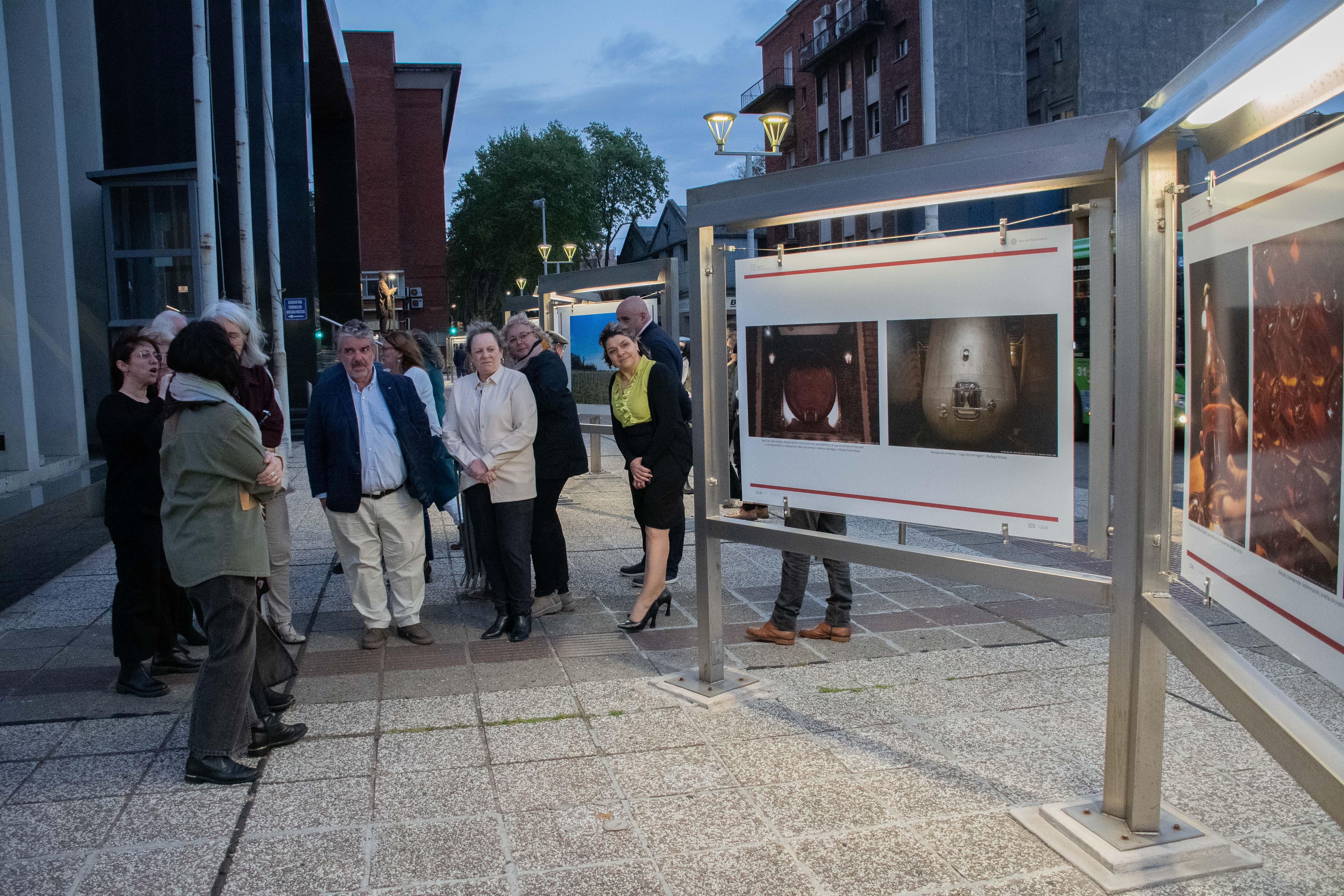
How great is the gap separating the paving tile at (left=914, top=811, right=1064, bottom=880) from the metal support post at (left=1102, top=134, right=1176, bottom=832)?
300 mm

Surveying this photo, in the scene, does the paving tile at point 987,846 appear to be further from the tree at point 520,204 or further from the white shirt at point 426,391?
the tree at point 520,204

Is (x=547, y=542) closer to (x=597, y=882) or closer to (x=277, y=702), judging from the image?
(x=277, y=702)

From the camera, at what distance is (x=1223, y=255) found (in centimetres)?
240

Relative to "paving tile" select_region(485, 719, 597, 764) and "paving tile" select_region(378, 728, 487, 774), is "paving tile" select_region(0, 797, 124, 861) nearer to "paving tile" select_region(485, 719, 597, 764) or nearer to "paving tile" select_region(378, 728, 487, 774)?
"paving tile" select_region(378, 728, 487, 774)

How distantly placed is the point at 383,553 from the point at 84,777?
7.33 feet

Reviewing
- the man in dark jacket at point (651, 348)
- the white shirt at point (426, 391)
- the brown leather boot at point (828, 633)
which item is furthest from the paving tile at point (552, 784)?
the white shirt at point (426, 391)

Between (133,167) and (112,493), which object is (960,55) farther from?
(112,493)

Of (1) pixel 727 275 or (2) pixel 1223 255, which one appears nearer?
(2) pixel 1223 255

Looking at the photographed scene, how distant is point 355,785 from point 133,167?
11.6 metres

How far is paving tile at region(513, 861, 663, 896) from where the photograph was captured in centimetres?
296

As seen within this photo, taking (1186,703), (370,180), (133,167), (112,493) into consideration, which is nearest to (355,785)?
(112,493)

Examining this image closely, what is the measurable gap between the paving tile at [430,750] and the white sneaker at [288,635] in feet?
5.93

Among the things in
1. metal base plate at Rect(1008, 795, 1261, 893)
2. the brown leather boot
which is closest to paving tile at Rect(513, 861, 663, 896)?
metal base plate at Rect(1008, 795, 1261, 893)

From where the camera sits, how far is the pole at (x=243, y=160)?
13414 mm
